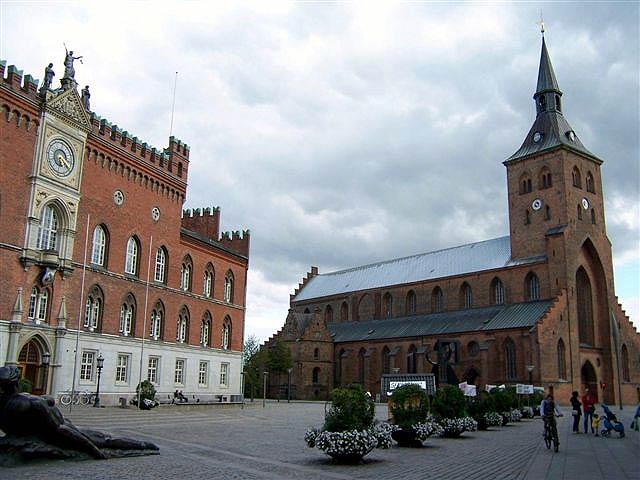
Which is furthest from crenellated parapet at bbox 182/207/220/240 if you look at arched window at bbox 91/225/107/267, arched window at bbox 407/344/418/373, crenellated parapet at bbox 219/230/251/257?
arched window at bbox 407/344/418/373

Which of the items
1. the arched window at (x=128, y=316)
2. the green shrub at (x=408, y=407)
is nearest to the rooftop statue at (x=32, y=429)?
the green shrub at (x=408, y=407)

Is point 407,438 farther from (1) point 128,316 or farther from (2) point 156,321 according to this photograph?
(2) point 156,321

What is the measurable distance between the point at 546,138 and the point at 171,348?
50.5 metres

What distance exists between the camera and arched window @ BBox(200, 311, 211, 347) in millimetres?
49750

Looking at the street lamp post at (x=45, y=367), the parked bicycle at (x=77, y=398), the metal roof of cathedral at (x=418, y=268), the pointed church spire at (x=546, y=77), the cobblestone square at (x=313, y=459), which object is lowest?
the cobblestone square at (x=313, y=459)

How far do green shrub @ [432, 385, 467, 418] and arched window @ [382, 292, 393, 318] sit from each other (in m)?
61.9

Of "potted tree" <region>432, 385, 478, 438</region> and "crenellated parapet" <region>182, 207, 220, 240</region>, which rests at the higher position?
"crenellated parapet" <region>182, 207, 220, 240</region>

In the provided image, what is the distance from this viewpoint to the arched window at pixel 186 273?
4772 centimetres

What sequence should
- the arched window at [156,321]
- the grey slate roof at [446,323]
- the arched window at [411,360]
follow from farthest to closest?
1. the arched window at [411,360]
2. the grey slate roof at [446,323]
3. the arched window at [156,321]

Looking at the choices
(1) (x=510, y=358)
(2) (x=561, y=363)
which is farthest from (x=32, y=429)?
(1) (x=510, y=358)

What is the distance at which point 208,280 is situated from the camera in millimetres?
51250

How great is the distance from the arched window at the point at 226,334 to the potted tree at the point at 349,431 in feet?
122

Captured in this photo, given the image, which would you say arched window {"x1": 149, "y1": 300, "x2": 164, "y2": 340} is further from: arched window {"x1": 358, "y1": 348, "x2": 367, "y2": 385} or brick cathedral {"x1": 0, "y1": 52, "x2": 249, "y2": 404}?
arched window {"x1": 358, "y1": 348, "x2": 367, "y2": 385}

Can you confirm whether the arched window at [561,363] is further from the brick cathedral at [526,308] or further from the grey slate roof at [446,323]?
the grey slate roof at [446,323]
